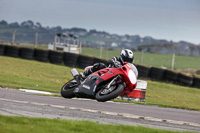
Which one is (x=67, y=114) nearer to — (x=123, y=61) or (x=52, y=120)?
(x=52, y=120)

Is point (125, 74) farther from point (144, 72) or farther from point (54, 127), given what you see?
point (144, 72)

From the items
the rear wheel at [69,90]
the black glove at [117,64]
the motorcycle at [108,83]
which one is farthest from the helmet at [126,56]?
the rear wheel at [69,90]

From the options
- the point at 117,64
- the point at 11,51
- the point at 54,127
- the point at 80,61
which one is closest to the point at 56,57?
the point at 80,61

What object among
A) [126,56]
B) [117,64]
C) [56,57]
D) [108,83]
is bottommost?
[108,83]

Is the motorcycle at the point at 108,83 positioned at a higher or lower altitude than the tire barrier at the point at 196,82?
higher

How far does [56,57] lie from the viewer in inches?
1056

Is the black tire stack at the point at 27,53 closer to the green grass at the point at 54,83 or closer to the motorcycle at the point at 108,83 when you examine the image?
the green grass at the point at 54,83

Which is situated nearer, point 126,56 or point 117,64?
point 117,64

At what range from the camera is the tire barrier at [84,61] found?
82.1ft

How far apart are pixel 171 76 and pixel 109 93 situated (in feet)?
45.3

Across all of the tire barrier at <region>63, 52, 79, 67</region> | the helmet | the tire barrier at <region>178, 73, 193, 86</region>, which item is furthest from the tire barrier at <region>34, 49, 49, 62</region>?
the helmet

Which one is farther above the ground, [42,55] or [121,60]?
[121,60]

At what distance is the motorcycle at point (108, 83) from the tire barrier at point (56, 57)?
16893mm

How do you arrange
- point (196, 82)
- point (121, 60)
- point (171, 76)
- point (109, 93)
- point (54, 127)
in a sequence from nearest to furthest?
point (54, 127)
point (109, 93)
point (121, 60)
point (196, 82)
point (171, 76)
